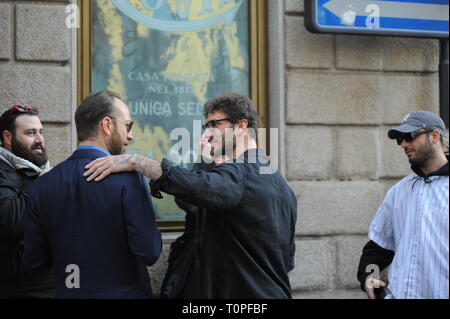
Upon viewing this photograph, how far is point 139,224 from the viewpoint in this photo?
9.82 ft

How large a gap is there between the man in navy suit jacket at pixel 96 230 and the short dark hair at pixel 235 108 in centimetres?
66

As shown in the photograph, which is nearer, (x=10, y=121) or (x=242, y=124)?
(x=242, y=124)

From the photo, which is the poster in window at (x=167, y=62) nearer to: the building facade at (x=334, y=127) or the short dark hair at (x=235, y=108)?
the building facade at (x=334, y=127)

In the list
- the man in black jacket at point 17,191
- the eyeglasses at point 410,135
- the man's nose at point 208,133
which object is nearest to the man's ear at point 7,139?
the man in black jacket at point 17,191

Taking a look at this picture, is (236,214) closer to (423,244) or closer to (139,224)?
(139,224)

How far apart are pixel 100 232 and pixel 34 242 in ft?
1.32

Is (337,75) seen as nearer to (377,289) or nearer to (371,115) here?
(371,115)

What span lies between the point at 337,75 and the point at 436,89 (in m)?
0.99

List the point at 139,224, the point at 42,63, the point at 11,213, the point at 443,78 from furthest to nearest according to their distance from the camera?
the point at 443,78 < the point at 42,63 < the point at 11,213 < the point at 139,224

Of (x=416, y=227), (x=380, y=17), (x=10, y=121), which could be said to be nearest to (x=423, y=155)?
(x=416, y=227)

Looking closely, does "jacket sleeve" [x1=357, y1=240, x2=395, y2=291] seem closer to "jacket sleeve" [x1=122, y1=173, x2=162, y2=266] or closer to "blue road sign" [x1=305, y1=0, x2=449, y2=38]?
"jacket sleeve" [x1=122, y1=173, x2=162, y2=266]

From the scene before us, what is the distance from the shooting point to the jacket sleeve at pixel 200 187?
3.00 m
